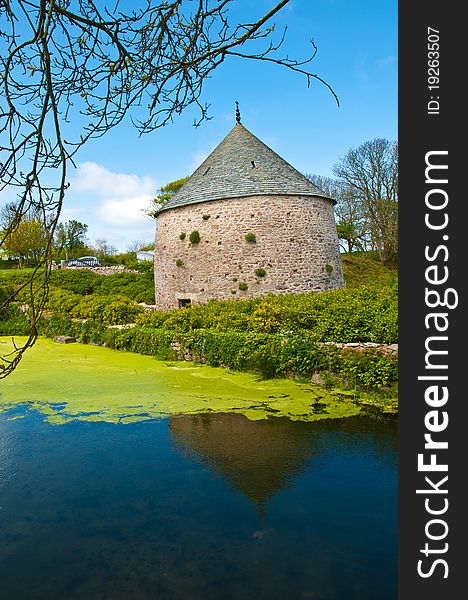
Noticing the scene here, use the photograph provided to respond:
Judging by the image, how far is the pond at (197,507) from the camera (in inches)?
139

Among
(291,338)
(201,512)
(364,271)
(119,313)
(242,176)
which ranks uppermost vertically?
(242,176)

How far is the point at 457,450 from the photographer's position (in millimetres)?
2508

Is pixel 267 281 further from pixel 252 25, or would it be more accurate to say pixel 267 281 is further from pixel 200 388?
pixel 252 25

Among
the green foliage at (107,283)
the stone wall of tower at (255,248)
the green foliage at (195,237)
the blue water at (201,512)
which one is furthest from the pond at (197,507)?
the green foliage at (107,283)

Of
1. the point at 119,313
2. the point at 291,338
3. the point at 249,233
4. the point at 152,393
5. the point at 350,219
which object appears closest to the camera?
the point at 152,393

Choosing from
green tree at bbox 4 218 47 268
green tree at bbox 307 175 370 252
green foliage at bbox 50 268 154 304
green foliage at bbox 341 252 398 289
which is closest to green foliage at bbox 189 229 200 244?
green foliage at bbox 50 268 154 304

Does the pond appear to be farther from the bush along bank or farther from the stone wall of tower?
the stone wall of tower

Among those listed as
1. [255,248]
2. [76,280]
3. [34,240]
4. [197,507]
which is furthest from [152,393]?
[76,280]

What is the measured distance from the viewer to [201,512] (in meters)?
4.45

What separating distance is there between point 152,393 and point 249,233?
29.9 ft

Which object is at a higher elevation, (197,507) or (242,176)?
(242,176)

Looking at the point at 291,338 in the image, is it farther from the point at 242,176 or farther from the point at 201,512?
the point at 242,176

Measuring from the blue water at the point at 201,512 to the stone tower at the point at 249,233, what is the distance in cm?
1017

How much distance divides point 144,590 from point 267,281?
44.2 ft
